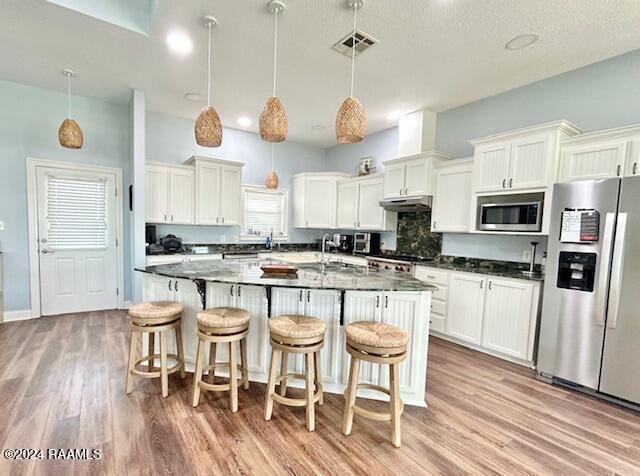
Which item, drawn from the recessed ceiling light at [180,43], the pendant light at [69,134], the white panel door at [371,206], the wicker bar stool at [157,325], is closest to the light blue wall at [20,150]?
the pendant light at [69,134]

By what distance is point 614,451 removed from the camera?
1944mm

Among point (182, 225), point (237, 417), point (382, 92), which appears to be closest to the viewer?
point (237, 417)

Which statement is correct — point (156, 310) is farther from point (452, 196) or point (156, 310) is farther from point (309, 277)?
point (452, 196)

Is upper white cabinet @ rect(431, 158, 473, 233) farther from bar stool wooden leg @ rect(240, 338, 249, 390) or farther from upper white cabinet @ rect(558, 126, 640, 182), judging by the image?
bar stool wooden leg @ rect(240, 338, 249, 390)

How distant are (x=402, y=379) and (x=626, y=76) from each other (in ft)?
11.6

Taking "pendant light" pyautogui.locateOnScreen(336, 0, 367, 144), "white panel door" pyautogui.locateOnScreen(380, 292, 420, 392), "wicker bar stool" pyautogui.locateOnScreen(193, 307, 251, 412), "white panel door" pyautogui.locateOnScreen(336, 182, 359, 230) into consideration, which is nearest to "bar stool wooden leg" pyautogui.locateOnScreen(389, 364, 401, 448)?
"white panel door" pyautogui.locateOnScreen(380, 292, 420, 392)

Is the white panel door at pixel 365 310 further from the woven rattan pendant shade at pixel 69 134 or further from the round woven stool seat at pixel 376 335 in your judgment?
the woven rattan pendant shade at pixel 69 134

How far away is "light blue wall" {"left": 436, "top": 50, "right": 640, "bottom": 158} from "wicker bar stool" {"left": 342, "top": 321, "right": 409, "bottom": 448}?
3.15 metres

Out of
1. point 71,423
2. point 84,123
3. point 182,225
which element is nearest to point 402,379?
point 71,423

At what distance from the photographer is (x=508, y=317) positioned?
3.19m

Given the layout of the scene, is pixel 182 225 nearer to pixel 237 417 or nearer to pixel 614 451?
pixel 237 417

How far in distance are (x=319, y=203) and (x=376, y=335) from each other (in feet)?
13.5

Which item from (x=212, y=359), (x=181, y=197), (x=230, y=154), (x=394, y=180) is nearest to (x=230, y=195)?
(x=181, y=197)

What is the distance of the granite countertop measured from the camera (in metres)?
2.29
